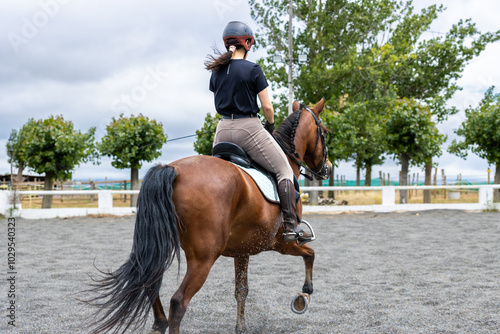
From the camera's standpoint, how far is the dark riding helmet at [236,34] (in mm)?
3660

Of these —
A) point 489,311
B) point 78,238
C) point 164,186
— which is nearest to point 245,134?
point 164,186

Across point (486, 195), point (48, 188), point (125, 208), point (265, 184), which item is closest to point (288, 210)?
point (265, 184)

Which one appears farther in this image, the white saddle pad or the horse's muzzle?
the horse's muzzle

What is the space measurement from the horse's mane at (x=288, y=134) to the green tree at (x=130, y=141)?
653 inches

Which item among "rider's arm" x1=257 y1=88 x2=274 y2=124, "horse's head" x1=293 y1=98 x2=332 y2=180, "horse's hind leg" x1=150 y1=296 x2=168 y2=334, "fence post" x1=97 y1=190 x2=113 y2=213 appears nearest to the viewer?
"horse's hind leg" x1=150 y1=296 x2=168 y2=334

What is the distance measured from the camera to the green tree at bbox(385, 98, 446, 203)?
1936 centimetres

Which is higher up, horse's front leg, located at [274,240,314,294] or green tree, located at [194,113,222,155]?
green tree, located at [194,113,222,155]

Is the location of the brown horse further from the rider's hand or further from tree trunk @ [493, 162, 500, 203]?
tree trunk @ [493, 162, 500, 203]

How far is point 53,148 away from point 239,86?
19.7 m

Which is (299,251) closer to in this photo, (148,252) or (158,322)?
(158,322)

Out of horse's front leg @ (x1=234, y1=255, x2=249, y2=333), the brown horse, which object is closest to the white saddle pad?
the brown horse

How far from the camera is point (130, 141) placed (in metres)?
20.5

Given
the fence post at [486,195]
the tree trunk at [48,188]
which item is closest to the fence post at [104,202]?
the tree trunk at [48,188]

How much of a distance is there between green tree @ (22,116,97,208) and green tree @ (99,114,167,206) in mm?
1335
